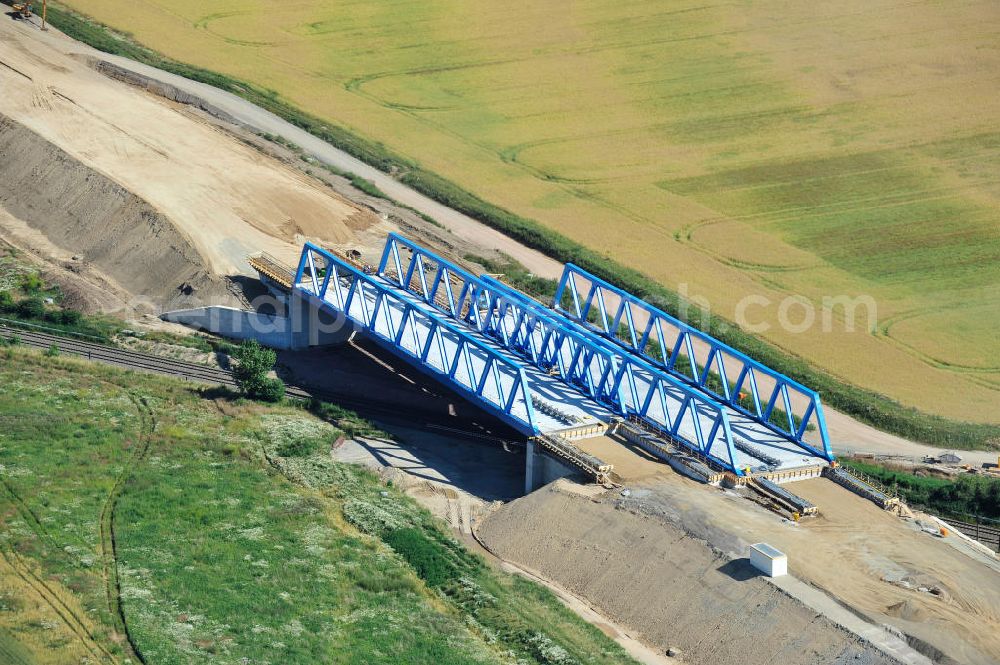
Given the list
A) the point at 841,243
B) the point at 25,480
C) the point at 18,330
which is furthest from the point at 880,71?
the point at 25,480

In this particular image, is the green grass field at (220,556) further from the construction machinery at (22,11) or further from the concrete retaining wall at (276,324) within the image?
the construction machinery at (22,11)

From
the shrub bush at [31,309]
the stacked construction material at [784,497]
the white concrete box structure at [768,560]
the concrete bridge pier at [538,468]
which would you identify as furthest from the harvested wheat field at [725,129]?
the shrub bush at [31,309]

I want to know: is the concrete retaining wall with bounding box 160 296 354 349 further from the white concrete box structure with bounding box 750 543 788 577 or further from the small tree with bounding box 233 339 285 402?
the white concrete box structure with bounding box 750 543 788 577

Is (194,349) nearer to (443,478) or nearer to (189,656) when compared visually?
(443,478)

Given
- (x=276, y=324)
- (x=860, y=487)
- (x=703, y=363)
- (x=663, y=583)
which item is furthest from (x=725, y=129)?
(x=663, y=583)

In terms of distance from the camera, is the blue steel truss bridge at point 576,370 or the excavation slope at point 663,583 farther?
the blue steel truss bridge at point 576,370

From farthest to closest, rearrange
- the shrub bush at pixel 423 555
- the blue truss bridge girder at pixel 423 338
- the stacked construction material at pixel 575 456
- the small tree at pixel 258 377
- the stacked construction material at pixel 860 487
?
1. the small tree at pixel 258 377
2. the blue truss bridge girder at pixel 423 338
3. the stacked construction material at pixel 575 456
4. the stacked construction material at pixel 860 487
5. the shrub bush at pixel 423 555

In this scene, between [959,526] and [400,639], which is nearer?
[400,639]
